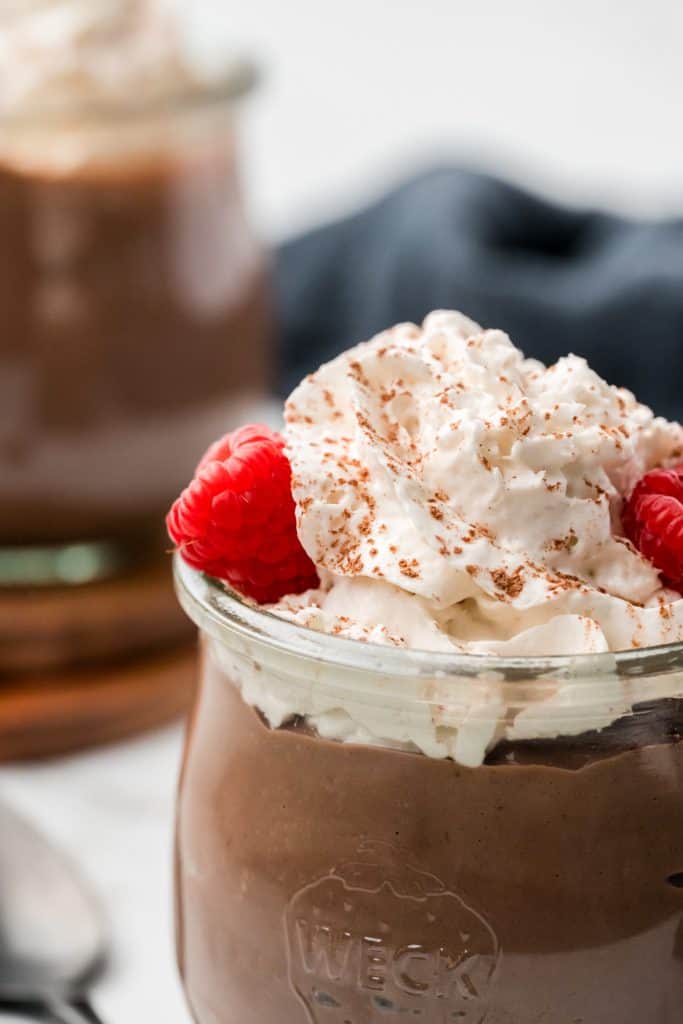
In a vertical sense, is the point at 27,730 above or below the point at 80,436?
below

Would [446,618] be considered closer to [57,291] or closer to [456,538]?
[456,538]

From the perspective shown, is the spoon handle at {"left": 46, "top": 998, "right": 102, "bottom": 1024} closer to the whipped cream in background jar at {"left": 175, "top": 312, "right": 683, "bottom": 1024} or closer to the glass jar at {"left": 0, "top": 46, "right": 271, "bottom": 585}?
the whipped cream in background jar at {"left": 175, "top": 312, "right": 683, "bottom": 1024}

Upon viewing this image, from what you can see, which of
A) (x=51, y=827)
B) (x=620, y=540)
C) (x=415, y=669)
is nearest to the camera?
(x=415, y=669)

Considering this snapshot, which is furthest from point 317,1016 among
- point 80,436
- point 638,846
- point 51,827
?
point 80,436

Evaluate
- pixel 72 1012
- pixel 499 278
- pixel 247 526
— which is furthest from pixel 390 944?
pixel 499 278

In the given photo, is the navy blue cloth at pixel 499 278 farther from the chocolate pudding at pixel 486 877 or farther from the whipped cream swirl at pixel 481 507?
the chocolate pudding at pixel 486 877

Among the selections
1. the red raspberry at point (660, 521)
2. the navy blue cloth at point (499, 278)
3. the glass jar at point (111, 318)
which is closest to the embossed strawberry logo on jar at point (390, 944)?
the red raspberry at point (660, 521)
